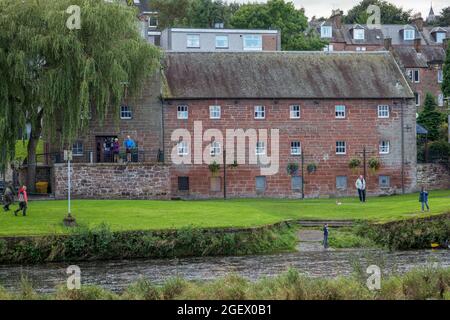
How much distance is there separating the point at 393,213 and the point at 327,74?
64.8 ft

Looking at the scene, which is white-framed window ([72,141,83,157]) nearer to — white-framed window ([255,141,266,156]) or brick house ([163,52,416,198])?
brick house ([163,52,416,198])

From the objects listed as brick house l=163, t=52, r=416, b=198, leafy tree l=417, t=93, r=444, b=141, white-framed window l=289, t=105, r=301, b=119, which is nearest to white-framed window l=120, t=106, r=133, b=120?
brick house l=163, t=52, r=416, b=198

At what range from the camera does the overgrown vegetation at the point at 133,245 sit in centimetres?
4138

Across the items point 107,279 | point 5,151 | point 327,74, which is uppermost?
point 327,74

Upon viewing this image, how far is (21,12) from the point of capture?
176ft

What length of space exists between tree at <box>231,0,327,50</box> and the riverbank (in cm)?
6937

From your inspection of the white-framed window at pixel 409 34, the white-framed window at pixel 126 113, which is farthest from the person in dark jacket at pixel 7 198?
the white-framed window at pixel 409 34

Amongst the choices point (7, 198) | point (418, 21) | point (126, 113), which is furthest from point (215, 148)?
point (418, 21)

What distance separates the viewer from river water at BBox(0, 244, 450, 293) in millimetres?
36134

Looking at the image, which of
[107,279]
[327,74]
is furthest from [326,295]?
[327,74]

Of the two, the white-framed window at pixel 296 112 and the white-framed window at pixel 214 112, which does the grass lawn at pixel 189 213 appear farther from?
the white-framed window at pixel 296 112

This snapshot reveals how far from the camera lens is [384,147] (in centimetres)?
6600

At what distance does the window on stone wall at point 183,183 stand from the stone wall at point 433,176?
15.7 meters
